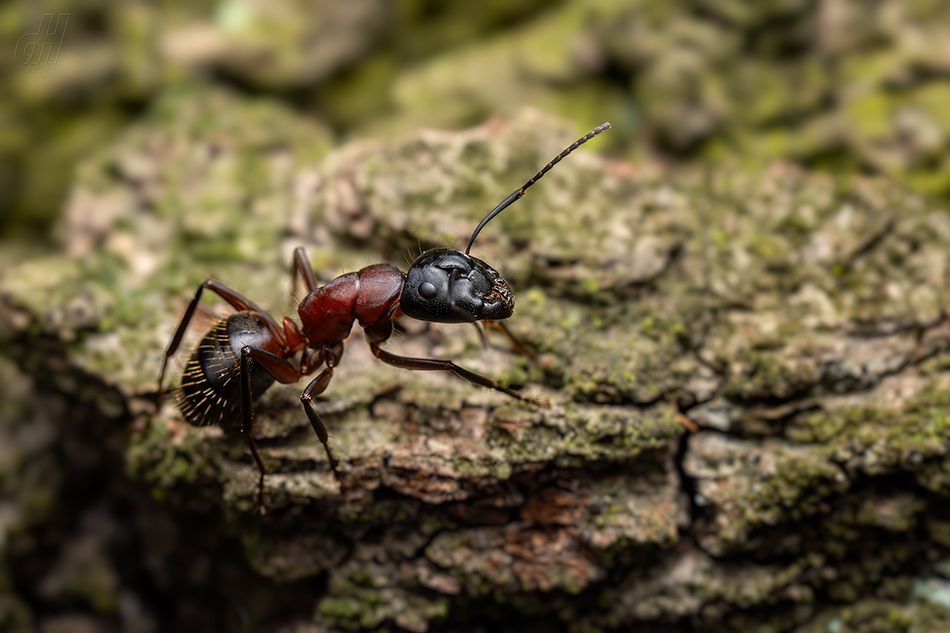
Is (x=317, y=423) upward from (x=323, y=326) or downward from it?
downward

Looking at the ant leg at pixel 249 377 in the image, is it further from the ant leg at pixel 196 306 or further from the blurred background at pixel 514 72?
the blurred background at pixel 514 72

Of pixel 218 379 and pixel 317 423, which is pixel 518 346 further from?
pixel 218 379

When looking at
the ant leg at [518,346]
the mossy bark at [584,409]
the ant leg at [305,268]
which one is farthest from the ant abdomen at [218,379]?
the ant leg at [518,346]

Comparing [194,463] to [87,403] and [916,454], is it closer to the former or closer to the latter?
[87,403]

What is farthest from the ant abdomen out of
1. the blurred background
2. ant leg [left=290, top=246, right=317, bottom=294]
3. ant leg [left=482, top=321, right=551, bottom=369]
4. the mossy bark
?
the blurred background

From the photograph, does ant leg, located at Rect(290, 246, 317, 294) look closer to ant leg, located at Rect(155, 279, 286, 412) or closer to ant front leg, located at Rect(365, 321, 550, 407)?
ant leg, located at Rect(155, 279, 286, 412)

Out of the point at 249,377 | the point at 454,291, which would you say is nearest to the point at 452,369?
the point at 454,291
